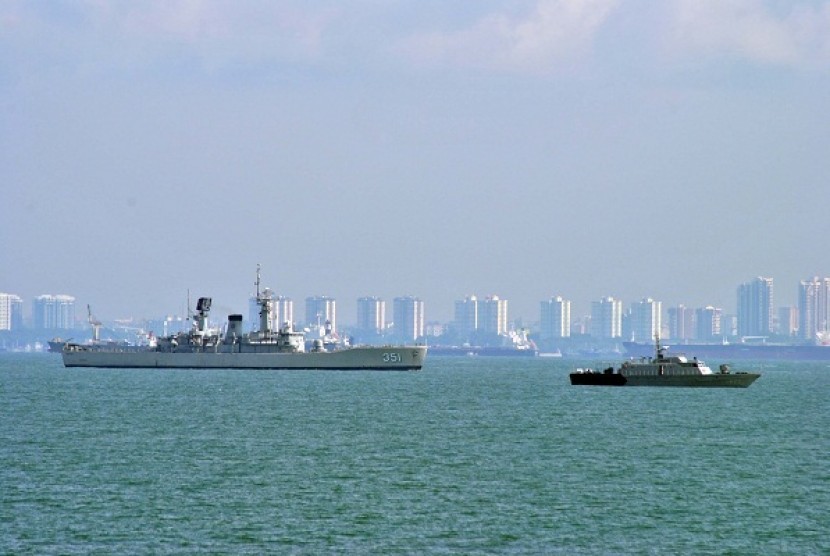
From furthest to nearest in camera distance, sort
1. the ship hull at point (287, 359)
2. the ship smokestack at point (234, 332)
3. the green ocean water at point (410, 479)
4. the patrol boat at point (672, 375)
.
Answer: the ship smokestack at point (234, 332) → the ship hull at point (287, 359) → the patrol boat at point (672, 375) → the green ocean water at point (410, 479)

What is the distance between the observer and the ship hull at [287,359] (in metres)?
158

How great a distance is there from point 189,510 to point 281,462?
13.1m

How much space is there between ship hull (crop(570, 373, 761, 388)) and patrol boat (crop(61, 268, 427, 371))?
42218 mm

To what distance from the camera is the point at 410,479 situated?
1923 inches

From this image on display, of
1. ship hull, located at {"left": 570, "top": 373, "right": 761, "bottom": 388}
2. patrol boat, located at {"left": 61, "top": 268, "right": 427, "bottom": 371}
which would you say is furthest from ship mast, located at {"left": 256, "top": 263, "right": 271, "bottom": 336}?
ship hull, located at {"left": 570, "top": 373, "right": 761, "bottom": 388}

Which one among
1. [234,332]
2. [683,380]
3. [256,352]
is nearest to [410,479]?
[683,380]

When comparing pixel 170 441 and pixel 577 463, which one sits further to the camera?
pixel 170 441

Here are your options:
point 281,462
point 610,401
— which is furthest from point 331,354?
point 281,462

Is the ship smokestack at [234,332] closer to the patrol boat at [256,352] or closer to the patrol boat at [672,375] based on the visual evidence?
the patrol boat at [256,352]

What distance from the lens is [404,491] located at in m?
45.6

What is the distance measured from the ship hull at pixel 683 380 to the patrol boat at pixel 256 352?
42218mm

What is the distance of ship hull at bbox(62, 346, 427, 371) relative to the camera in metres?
158

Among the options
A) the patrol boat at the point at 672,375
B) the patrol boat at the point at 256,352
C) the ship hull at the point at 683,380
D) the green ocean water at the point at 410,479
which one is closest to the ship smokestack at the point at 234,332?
the patrol boat at the point at 256,352

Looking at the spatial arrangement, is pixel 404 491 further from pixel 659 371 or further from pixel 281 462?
pixel 659 371
